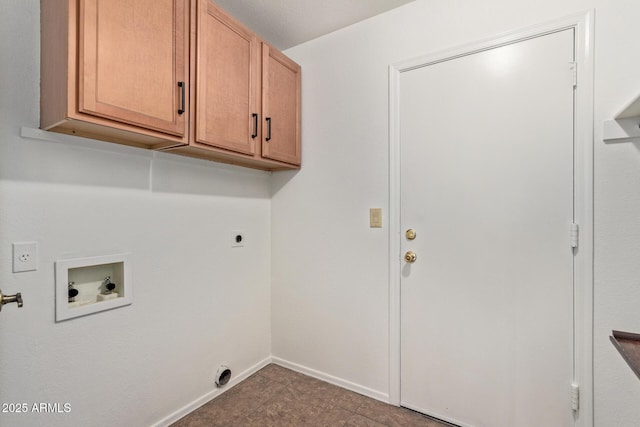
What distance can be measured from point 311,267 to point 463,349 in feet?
3.50

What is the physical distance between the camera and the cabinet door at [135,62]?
1.07m

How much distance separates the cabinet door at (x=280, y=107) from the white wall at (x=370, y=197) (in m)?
0.09

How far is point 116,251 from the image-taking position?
1422 millimetres

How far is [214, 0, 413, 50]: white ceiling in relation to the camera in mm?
1744

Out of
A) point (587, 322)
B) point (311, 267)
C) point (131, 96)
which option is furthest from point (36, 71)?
point (587, 322)

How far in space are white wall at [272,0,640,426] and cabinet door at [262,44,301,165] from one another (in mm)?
93

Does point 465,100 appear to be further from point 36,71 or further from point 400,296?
point 36,71

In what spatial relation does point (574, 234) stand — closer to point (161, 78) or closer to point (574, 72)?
point (574, 72)

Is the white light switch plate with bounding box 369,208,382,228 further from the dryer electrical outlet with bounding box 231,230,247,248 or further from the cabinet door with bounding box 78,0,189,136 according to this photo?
the cabinet door with bounding box 78,0,189,136

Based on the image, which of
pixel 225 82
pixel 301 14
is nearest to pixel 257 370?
pixel 225 82

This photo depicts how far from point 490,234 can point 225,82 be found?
1.63 meters

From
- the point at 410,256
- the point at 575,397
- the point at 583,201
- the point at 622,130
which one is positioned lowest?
the point at 575,397

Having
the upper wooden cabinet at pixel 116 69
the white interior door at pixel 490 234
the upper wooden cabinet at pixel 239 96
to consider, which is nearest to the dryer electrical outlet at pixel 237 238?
the upper wooden cabinet at pixel 239 96

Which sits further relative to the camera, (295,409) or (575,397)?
(295,409)
